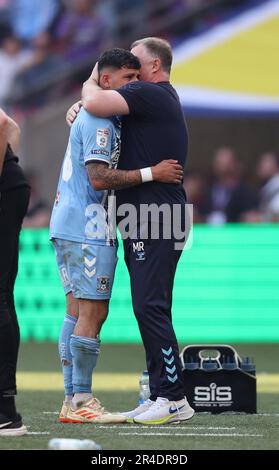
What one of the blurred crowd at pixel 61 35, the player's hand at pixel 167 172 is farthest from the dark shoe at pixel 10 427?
the blurred crowd at pixel 61 35

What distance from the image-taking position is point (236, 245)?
13.8 meters

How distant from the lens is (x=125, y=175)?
7152 millimetres

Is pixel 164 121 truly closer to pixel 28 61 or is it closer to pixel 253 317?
pixel 253 317

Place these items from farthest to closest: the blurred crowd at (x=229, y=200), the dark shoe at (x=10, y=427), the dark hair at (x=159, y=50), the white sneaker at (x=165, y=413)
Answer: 1. the blurred crowd at (x=229, y=200)
2. the dark hair at (x=159, y=50)
3. the white sneaker at (x=165, y=413)
4. the dark shoe at (x=10, y=427)

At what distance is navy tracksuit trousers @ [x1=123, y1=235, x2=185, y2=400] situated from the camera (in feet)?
23.4

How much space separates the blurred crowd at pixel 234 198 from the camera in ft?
48.5

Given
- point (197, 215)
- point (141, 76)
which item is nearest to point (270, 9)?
point (197, 215)

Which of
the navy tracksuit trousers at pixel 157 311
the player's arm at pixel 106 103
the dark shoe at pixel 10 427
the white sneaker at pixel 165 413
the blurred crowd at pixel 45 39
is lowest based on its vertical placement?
the dark shoe at pixel 10 427

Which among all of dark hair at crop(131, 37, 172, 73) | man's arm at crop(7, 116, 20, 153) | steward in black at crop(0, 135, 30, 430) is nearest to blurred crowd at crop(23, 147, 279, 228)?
dark hair at crop(131, 37, 172, 73)

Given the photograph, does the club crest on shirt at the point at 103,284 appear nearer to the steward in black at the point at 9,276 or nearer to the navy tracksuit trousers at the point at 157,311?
the navy tracksuit trousers at the point at 157,311

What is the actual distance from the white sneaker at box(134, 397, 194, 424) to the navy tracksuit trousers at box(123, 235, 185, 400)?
4cm

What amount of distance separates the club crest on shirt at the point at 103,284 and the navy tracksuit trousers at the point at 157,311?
6.1 inches

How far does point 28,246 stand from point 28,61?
14.3 ft

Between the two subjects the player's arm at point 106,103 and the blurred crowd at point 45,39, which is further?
the blurred crowd at point 45,39
